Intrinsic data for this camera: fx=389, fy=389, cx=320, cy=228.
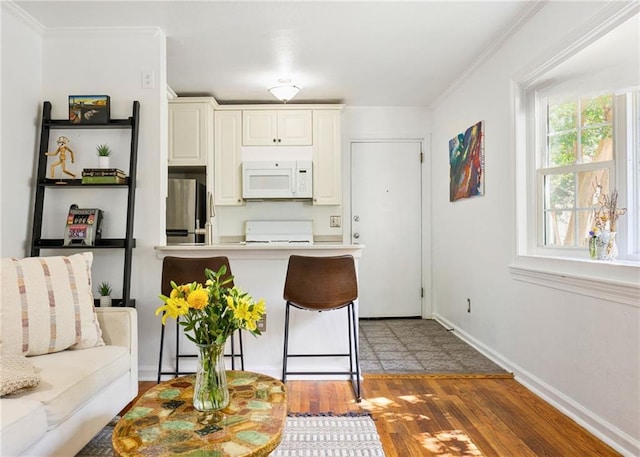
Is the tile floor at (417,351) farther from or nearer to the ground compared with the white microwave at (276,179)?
nearer to the ground

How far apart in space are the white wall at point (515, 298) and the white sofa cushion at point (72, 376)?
237 centimetres

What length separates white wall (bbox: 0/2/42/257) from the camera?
7.97 ft

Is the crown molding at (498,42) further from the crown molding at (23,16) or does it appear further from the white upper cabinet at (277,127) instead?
the crown molding at (23,16)

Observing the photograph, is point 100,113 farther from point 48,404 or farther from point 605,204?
point 605,204

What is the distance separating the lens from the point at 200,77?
3.71m

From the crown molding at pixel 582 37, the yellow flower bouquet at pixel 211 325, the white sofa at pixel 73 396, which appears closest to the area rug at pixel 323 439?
the white sofa at pixel 73 396

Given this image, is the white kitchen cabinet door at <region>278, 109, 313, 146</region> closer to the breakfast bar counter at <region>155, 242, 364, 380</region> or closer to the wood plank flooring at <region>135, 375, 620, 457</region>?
the breakfast bar counter at <region>155, 242, 364, 380</region>

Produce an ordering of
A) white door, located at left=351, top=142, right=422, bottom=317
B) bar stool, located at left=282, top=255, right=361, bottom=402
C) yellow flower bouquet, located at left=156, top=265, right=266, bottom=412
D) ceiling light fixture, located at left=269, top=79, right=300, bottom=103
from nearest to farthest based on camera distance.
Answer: yellow flower bouquet, located at left=156, top=265, right=266, bottom=412, bar stool, located at left=282, top=255, right=361, bottom=402, ceiling light fixture, located at left=269, top=79, right=300, bottom=103, white door, located at left=351, top=142, right=422, bottom=317

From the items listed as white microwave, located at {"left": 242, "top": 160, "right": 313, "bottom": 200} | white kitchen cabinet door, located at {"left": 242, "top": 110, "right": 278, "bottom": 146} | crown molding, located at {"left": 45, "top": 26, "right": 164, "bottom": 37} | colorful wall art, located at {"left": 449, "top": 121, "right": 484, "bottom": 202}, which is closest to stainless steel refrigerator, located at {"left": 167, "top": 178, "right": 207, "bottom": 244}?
white microwave, located at {"left": 242, "top": 160, "right": 313, "bottom": 200}

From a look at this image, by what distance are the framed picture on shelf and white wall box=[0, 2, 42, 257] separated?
0.28 metres

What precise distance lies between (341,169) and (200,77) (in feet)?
5.85

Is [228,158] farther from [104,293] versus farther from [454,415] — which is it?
[454,415]

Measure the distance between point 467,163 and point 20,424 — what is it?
346 centimetres

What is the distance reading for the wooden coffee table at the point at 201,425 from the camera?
1.08 metres
